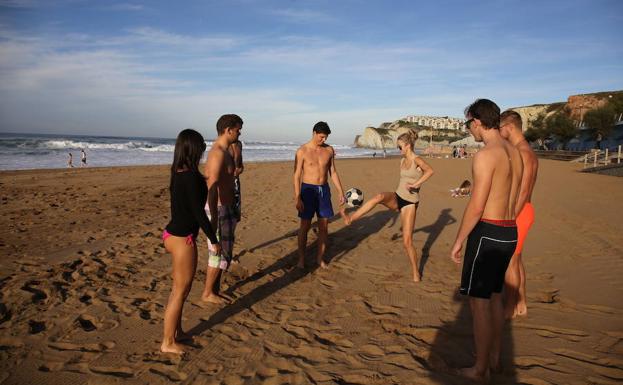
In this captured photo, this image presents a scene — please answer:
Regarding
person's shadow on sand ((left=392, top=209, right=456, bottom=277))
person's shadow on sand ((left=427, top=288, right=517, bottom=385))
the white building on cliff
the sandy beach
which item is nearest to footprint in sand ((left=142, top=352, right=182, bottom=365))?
the sandy beach

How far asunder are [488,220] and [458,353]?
141cm

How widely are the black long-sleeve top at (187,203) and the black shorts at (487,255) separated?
205 cm

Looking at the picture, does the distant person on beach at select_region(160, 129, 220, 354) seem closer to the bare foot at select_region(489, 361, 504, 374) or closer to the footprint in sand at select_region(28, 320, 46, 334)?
the footprint in sand at select_region(28, 320, 46, 334)

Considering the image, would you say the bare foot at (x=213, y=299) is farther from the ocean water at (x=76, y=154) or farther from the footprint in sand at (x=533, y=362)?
the ocean water at (x=76, y=154)

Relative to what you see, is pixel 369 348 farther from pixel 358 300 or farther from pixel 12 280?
pixel 12 280

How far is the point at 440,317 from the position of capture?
13.4 ft

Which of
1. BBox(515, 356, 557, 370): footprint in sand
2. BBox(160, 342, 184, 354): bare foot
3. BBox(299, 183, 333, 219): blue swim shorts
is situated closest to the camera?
BBox(515, 356, 557, 370): footprint in sand

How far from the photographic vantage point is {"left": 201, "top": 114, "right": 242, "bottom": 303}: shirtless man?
388 cm

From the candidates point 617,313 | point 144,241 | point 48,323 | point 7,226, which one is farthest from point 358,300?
point 7,226

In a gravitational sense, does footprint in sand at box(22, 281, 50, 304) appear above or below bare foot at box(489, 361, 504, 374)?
above

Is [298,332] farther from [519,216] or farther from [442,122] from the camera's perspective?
[442,122]

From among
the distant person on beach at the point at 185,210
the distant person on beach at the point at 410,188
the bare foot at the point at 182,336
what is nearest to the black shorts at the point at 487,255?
the distant person on beach at the point at 185,210

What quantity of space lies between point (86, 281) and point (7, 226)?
431 centimetres

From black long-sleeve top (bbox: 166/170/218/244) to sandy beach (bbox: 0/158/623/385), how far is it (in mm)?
1165
